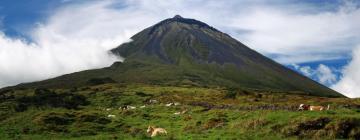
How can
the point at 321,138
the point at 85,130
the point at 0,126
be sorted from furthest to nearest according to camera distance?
1. the point at 0,126
2. the point at 85,130
3. the point at 321,138

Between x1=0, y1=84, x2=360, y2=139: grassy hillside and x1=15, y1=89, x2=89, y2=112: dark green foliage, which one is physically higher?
x1=15, y1=89, x2=89, y2=112: dark green foliage

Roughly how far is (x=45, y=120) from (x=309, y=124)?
37046 mm

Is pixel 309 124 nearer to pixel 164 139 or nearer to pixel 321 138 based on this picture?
pixel 321 138

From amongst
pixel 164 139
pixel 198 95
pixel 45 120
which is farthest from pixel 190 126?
pixel 198 95

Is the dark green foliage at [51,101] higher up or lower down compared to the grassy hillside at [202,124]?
higher up

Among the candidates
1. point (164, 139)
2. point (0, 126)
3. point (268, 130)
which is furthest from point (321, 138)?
point (0, 126)

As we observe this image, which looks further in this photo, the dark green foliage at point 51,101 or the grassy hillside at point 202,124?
the dark green foliage at point 51,101

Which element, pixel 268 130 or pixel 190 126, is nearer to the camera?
pixel 268 130

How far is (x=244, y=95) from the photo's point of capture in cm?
12619

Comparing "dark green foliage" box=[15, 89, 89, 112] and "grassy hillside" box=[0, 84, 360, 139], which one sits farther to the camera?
"dark green foliage" box=[15, 89, 89, 112]

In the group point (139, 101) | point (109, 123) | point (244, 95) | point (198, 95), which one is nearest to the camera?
point (109, 123)

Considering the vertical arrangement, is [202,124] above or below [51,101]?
below

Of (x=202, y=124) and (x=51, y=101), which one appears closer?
(x=202, y=124)

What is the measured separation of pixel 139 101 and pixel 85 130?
5674 centimetres
